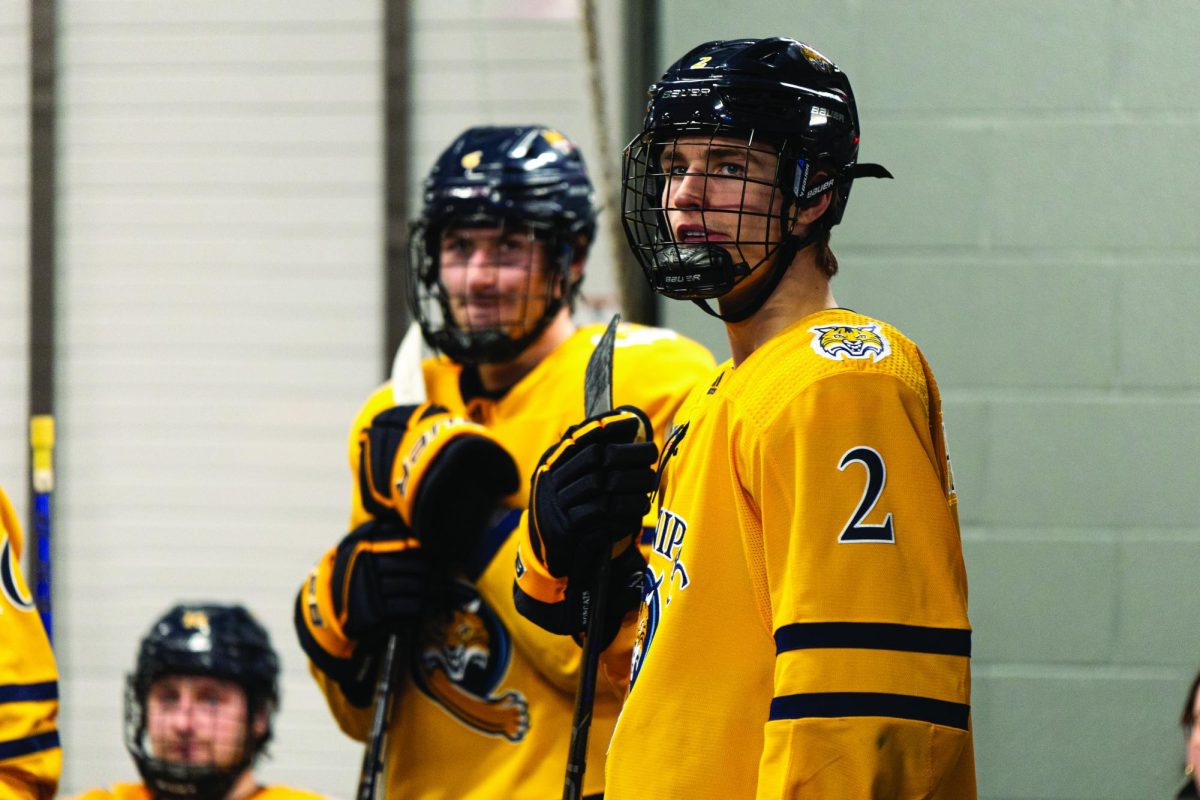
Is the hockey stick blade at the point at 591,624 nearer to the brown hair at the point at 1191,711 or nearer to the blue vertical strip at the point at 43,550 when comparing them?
the brown hair at the point at 1191,711

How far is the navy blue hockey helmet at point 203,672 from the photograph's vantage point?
269cm

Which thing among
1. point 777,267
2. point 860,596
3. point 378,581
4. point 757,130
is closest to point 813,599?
point 860,596

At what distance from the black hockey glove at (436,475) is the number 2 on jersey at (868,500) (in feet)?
2.85

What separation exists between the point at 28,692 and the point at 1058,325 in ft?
5.90

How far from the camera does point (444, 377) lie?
7.55ft

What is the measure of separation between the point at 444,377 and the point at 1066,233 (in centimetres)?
115

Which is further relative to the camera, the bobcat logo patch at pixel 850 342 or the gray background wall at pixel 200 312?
the gray background wall at pixel 200 312

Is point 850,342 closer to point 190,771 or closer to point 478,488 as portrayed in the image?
point 478,488

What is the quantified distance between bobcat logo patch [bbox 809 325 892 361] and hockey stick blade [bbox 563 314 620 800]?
428 millimetres

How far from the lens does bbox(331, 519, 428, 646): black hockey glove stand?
2.05 m

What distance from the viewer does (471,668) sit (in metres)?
Result: 2.06

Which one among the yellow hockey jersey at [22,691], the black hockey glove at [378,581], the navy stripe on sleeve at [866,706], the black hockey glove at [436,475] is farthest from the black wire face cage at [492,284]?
the navy stripe on sleeve at [866,706]

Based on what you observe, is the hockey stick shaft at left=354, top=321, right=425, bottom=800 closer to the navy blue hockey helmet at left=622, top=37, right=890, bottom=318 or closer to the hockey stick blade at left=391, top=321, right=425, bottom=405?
the hockey stick blade at left=391, top=321, right=425, bottom=405

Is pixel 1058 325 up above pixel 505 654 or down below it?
above
